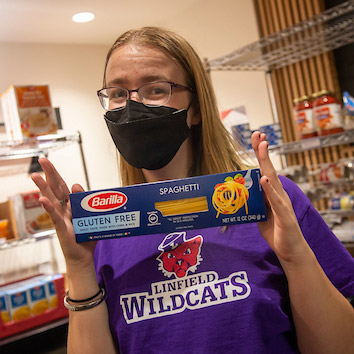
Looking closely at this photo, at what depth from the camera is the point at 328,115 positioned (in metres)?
2.10

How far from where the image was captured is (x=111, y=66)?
113cm

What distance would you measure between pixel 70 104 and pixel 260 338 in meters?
4.31

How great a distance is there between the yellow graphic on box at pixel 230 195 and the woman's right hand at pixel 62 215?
346 mm

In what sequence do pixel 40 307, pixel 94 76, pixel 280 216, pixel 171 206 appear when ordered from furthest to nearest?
pixel 94 76
pixel 40 307
pixel 171 206
pixel 280 216

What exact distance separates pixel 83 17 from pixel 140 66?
3.43 m

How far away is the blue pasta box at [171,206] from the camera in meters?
0.91

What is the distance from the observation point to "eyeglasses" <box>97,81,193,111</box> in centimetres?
109

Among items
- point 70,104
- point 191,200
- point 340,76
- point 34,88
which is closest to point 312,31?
point 340,76

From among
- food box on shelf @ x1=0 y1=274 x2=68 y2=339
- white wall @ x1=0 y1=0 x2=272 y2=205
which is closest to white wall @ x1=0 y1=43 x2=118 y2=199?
white wall @ x1=0 y1=0 x2=272 y2=205

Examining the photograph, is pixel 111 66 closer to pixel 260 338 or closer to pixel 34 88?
pixel 260 338

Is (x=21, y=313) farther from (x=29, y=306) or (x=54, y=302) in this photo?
(x=54, y=302)

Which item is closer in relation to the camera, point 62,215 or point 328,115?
point 62,215

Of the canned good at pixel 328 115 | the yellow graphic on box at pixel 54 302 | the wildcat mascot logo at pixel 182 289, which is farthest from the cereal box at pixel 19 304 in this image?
the canned good at pixel 328 115

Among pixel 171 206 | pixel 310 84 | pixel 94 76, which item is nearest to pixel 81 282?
pixel 171 206
